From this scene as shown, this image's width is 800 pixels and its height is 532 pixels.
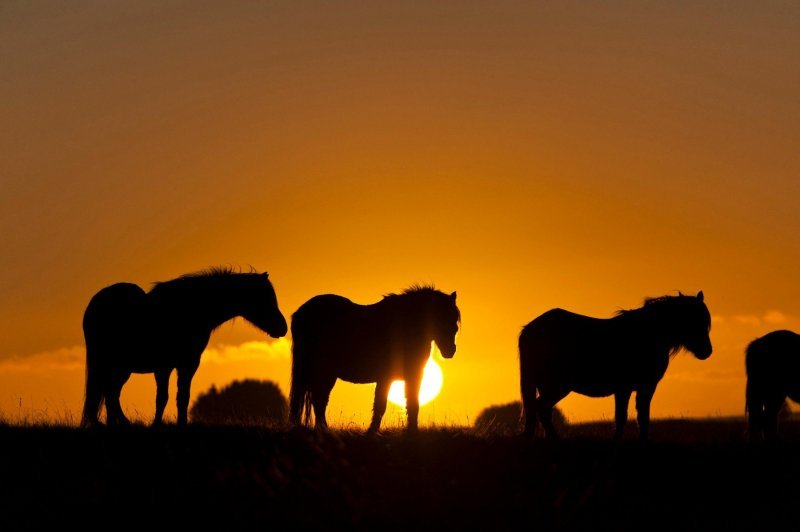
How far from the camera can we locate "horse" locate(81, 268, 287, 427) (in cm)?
1758

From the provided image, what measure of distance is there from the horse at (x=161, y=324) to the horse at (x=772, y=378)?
36.9 ft

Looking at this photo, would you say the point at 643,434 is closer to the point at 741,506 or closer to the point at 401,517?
the point at 741,506

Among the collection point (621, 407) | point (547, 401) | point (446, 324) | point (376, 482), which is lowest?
point (376, 482)

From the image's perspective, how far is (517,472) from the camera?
14.7 metres

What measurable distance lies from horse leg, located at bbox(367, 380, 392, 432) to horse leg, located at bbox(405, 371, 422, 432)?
0.73 metres

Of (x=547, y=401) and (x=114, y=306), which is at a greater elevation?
(x=114, y=306)

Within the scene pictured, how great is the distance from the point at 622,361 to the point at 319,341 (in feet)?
19.2

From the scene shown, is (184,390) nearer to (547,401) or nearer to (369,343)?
(369,343)

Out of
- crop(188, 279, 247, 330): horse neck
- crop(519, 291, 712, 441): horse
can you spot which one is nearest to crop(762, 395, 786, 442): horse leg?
crop(519, 291, 712, 441): horse

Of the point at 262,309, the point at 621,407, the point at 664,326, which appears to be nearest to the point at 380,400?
the point at 262,309

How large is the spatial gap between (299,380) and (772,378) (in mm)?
10937

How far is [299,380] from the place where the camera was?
19.5 metres

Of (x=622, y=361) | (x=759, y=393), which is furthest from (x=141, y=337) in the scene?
(x=759, y=393)

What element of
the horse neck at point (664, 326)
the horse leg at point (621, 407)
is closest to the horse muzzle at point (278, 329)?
the horse leg at point (621, 407)
